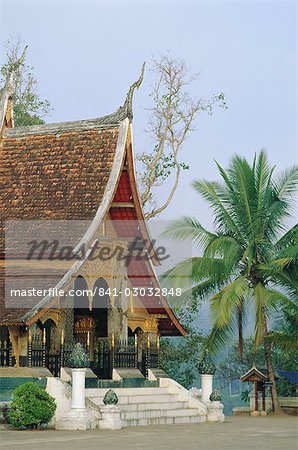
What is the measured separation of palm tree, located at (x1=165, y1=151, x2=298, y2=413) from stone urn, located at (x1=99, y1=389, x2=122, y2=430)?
9.98 meters

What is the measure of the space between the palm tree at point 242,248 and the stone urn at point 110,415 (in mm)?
9976

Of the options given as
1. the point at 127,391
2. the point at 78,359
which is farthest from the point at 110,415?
the point at 127,391

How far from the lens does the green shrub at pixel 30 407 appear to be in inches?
690

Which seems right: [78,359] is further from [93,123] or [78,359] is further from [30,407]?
[93,123]

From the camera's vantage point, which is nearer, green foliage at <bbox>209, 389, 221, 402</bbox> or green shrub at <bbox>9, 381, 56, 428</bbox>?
green shrub at <bbox>9, 381, 56, 428</bbox>

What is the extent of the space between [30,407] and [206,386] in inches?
254

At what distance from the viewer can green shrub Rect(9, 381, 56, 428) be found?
57.5 ft

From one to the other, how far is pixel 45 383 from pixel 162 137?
1834 centimetres

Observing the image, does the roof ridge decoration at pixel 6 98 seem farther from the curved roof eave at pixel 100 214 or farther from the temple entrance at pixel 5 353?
the temple entrance at pixel 5 353

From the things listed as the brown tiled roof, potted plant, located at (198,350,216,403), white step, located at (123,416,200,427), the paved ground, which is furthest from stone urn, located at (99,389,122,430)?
potted plant, located at (198,350,216,403)

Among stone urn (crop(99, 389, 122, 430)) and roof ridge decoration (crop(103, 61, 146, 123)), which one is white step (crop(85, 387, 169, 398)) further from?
roof ridge decoration (crop(103, 61, 146, 123))

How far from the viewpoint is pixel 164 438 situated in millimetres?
16219

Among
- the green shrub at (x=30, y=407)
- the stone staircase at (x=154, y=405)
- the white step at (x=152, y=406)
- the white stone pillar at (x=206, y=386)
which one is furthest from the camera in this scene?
the white stone pillar at (x=206, y=386)

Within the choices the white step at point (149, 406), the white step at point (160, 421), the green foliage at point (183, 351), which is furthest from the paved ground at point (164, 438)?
the green foliage at point (183, 351)
